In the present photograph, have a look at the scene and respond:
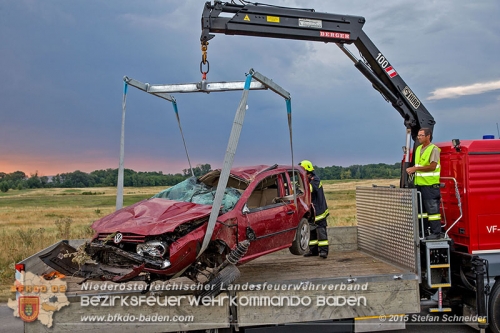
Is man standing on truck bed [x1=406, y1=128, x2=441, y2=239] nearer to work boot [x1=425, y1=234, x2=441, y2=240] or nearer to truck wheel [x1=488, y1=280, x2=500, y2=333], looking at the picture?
work boot [x1=425, y1=234, x2=441, y2=240]

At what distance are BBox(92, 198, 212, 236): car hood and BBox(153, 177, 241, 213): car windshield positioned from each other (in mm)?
343

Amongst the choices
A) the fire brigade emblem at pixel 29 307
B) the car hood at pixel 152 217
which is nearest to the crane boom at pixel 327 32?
the car hood at pixel 152 217

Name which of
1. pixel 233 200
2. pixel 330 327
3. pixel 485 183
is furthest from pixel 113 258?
pixel 485 183

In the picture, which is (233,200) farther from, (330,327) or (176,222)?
(330,327)

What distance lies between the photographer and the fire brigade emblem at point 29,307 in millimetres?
4328

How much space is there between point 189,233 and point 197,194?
4.00ft

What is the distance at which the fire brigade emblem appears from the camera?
170 inches

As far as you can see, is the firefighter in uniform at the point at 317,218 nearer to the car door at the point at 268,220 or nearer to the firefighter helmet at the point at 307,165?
the firefighter helmet at the point at 307,165

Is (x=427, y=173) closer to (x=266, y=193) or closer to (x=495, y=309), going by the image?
(x=495, y=309)

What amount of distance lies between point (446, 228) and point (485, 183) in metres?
0.88

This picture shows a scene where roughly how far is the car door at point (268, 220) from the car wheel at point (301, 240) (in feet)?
0.56

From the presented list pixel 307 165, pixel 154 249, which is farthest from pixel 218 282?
pixel 307 165

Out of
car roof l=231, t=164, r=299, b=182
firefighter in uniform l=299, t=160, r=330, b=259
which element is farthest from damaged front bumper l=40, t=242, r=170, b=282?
firefighter in uniform l=299, t=160, r=330, b=259

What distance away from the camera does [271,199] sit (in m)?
7.37
